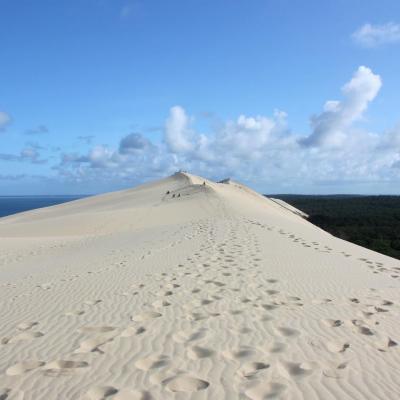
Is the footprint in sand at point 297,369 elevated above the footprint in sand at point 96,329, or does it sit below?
below

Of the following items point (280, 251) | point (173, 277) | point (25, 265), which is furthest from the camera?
point (25, 265)

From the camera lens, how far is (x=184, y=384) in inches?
155

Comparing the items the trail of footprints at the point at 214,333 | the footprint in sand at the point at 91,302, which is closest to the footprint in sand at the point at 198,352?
the trail of footprints at the point at 214,333

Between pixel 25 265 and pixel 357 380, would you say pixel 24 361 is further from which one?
pixel 25 265

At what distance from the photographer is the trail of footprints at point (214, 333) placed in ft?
13.1

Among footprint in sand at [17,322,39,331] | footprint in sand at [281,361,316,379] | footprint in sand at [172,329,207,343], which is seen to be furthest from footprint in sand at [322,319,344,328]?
footprint in sand at [17,322,39,331]

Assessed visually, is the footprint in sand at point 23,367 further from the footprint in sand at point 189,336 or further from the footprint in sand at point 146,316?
the footprint in sand at point 146,316

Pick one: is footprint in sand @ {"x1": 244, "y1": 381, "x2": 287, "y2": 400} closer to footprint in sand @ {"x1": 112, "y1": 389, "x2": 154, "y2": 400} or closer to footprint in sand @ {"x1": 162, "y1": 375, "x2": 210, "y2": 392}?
footprint in sand @ {"x1": 162, "y1": 375, "x2": 210, "y2": 392}

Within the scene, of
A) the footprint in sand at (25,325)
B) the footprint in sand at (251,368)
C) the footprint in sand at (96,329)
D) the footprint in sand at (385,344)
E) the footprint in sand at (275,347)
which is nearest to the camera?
the footprint in sand at (251,368)

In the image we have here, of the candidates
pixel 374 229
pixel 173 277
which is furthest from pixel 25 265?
pixel 374 229

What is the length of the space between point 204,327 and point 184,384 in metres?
1.61

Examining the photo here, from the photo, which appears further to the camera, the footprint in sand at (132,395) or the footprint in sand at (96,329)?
the footprint in sand at (96,329)

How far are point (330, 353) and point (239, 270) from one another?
471 cm

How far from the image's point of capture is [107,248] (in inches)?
614
